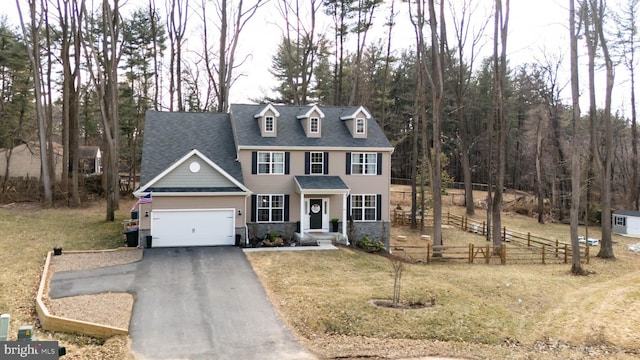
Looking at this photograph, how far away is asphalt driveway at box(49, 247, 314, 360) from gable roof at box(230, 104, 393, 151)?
6.71 m

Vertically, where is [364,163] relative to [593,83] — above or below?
below

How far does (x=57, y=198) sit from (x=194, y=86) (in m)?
15.2

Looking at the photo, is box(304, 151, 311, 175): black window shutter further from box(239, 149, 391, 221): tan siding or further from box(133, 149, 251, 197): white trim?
box(133, 149, 251, 197): white trim

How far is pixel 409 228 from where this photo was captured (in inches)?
1287

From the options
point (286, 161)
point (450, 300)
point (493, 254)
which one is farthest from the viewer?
point (286, 161)

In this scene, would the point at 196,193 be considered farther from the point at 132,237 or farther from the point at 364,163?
the point at 364,163

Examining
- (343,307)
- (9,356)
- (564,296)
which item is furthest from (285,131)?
(9,356)

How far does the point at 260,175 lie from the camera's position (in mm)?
22453

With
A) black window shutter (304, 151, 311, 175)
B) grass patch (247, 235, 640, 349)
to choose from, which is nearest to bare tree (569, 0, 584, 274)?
grass patch (247, 235, 640, 349)

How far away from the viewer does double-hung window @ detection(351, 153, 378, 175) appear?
2358cm

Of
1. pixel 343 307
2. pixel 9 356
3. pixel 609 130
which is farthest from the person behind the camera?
pixel 609 130

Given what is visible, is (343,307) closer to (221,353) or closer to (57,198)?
(221,353)

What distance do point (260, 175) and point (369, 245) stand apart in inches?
254

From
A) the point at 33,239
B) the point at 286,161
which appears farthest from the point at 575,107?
the point at 33,239
